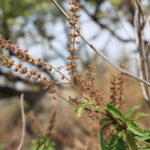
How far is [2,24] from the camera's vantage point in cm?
768

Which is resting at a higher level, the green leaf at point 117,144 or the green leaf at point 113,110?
the green leaf at point 113,110

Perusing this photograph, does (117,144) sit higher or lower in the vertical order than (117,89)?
lower

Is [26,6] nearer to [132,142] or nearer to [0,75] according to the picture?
[0,75]

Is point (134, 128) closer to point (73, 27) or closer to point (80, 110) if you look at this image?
point (80, 110)

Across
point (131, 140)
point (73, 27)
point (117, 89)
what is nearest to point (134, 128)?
point (131, 140)

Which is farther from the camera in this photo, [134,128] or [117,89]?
[117,89]

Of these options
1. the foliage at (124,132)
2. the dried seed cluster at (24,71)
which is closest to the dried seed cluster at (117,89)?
the foliage at (124,132)

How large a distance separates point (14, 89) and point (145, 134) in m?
8.86

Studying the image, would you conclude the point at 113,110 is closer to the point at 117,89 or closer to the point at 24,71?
the point at 117,89

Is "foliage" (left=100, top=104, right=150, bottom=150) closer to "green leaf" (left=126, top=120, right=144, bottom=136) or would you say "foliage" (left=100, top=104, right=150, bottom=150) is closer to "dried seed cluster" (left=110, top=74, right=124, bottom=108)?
"green leaf" (left=126, top=120, right=144, bottom=136)

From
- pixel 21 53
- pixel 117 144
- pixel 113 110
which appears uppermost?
pixel 21 53

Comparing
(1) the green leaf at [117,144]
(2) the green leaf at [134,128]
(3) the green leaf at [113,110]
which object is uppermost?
(3) the green leaf at [113,110]

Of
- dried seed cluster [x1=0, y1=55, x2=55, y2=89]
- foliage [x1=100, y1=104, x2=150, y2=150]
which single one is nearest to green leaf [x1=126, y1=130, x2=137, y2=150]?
foliage [x1=100, y1=104, x2=150, y2=150]

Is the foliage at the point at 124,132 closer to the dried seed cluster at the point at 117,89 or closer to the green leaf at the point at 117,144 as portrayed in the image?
the green leaf at the point at 117,144
